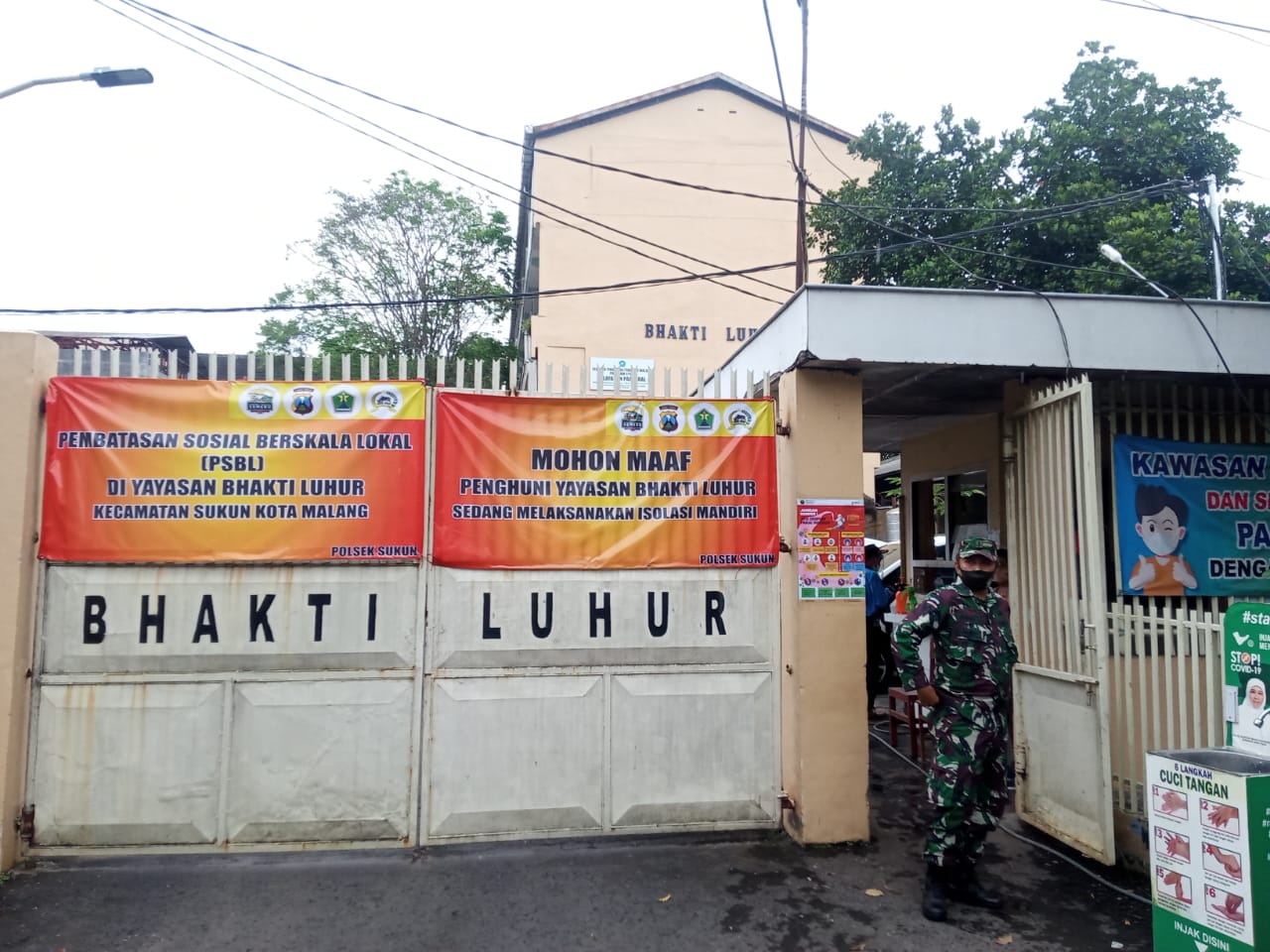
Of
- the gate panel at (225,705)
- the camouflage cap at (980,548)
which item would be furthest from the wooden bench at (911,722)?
the gate panel at (225,705)

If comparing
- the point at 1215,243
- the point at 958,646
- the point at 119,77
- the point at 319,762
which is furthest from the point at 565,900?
the point at 1215,243

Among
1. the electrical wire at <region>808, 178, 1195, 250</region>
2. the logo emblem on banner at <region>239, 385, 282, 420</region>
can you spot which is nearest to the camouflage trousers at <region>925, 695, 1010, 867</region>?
the logo emblem on banner at <region>239, 385, 282, 420</region>

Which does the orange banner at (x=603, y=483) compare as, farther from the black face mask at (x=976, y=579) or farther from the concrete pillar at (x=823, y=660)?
the black face mask at (x=976, y=579)

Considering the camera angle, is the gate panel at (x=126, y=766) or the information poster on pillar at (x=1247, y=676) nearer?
the information poster on pillar at (x=1247, y=676)

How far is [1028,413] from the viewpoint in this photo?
5.16 m

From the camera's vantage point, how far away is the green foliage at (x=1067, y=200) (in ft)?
48.8

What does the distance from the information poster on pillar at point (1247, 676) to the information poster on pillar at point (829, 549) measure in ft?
5.98

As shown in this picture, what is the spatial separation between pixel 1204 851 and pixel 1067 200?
1499 cm

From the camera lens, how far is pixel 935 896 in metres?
3.88

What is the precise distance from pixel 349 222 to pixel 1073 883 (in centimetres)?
2188

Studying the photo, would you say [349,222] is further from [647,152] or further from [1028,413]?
[1028,413]

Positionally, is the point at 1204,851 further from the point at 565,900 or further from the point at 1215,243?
the point at 1215,243

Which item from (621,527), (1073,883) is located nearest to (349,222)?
(621,527)

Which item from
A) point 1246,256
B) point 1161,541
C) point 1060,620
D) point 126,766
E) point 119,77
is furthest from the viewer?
point 1246,256
